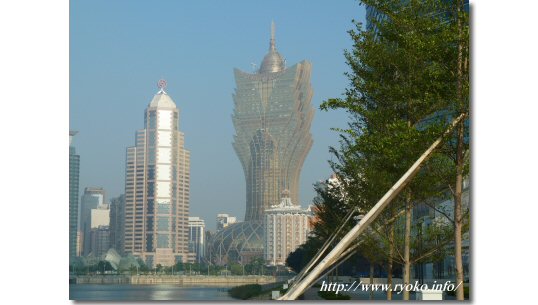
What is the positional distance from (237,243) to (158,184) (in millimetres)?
2584

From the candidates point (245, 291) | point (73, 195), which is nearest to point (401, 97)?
point (245, 291)

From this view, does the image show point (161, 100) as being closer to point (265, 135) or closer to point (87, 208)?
point (87, 208)

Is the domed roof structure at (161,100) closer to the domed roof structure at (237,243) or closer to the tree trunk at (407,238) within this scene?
the domed roof structure at (237,243)

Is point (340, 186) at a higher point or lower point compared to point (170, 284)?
higher

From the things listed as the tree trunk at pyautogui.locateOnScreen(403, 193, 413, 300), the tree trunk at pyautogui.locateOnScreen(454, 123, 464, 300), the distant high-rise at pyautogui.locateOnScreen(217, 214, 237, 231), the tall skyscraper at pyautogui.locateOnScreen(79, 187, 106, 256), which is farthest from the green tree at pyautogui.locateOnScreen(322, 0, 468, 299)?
the tall skyscraper at pyautogui.locateOnScreen(79, 187, 106, 256)

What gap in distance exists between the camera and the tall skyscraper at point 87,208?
1966cm

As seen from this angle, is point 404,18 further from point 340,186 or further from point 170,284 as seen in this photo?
point 170,284

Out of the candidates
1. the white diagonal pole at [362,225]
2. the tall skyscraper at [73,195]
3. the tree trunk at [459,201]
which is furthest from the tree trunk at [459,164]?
the tall skyscraper at [73,195]

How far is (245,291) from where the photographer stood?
19828mm

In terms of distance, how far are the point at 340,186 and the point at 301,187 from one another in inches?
59.5
